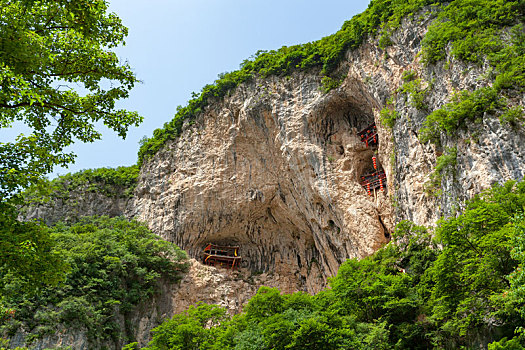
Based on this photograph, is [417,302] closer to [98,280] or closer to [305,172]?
[305,172]

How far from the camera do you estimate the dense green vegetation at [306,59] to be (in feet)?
62.2

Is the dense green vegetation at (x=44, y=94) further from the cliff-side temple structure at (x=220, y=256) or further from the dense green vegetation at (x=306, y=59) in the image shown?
the cliff-side temple structure at (x=220, y=256)

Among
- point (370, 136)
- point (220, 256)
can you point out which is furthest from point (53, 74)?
point (220, 256)

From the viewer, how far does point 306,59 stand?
22641 millimetres

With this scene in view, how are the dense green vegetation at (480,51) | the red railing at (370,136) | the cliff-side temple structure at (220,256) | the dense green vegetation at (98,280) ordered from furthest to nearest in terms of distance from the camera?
the cliff-side temple structure at (220,256), the red railing at (370,136), the dense green vegetation at (98,280), the dense green vegetation at (480,51)

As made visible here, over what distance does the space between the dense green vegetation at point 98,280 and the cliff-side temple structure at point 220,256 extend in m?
2.39

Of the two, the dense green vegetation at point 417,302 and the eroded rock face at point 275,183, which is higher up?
the eroded rock face at point 275,183

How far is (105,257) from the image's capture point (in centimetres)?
1920

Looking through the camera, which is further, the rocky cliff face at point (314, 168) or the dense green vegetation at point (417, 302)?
the rocky cliff face at point (314, 168)

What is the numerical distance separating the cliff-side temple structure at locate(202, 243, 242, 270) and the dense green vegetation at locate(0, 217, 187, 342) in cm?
239

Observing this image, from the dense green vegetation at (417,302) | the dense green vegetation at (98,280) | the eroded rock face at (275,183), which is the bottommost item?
the dense green vegetation at (417,302)

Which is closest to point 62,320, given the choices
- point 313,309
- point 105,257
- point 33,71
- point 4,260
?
point 105,257

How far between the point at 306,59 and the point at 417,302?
15031 millimetres

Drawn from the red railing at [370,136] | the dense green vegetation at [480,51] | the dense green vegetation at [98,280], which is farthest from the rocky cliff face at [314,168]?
the dense green vegetation at [98,280]
